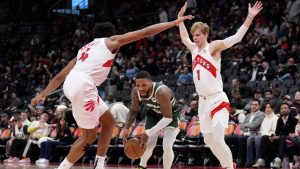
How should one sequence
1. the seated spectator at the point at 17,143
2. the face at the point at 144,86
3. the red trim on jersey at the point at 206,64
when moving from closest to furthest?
the red trim on jersey at the point at 206,64
the face at the point at 144,86
the seated spectator at the point at 17,143

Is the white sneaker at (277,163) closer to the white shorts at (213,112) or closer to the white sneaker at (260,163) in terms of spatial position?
the white sneaker at (260,163)

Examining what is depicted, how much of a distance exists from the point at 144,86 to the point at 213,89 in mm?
1181

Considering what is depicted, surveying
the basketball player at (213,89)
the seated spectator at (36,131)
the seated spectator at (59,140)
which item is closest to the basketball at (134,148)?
the basketball player at (213,89)

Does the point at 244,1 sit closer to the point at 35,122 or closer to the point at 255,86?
the point at 255,86

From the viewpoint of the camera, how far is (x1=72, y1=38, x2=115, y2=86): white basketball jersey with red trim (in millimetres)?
7520

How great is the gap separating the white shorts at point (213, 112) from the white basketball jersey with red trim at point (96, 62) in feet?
5.06

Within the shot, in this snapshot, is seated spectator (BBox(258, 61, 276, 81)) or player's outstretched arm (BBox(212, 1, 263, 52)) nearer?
player's outstretched arm (BBox(212, 1, 263, 52))

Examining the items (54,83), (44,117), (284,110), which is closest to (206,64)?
(54,83)

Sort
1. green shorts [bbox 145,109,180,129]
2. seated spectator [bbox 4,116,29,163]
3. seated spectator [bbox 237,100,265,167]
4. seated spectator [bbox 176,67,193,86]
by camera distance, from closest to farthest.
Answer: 1. green shorts [bbox 145,109,180,129]
2. seated spectator [bbox 237,100,265,167]
3. seated spectator [bbox 4,116,29,163]
4. seated spectator [bbox 176,67,193,86]

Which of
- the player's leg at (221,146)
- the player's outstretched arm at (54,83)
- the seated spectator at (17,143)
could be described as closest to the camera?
the player's outstretched arm at (54,83)

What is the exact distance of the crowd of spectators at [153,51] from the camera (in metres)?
16.3

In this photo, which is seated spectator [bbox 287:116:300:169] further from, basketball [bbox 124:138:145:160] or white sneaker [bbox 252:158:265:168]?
basketball [bbox 124:138:145:160]

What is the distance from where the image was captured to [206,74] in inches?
330

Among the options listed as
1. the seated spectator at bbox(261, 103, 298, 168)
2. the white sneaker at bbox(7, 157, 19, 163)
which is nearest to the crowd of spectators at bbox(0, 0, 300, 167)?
the white sneaker at bbox(7, 157, 19, 163)
